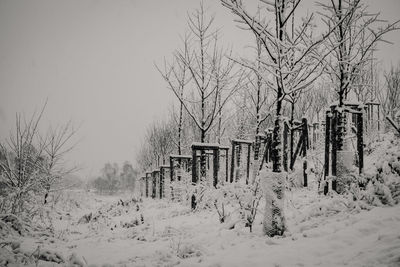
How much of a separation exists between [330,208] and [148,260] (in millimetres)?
3194

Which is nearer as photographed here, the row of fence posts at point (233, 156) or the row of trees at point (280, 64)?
the row of trees at point (280, 64)

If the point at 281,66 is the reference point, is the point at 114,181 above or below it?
below

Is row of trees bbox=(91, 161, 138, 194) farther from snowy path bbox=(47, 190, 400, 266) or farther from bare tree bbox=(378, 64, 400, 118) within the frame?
snowy path bbox=(47, 190, 400, 266)

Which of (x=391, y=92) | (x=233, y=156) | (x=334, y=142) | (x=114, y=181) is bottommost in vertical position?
(x=114, y=181)

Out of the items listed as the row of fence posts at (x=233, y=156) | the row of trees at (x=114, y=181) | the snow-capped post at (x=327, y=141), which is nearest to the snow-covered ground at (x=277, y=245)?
the snow-capped post at (x=327, y=141)

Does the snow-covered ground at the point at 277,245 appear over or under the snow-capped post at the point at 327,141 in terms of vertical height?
→ under

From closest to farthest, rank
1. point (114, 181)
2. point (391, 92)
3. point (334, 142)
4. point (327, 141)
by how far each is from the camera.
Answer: point (334, 142), point (327, 141), point (391, 92), point (114, 181)

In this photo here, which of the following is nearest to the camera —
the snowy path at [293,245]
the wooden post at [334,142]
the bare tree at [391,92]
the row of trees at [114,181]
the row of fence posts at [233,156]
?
the snowy path at [293,245]

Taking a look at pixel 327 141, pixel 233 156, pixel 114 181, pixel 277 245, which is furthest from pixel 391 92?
pixel 114 181

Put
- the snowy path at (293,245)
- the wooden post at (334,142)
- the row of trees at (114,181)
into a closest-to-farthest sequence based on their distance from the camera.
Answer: the snowy path at (293,245)
the wooden post at (334,142)
the row of trees at (114,181)

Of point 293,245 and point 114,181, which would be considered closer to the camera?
point 293,245

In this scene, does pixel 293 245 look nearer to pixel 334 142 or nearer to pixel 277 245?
pixel 277 245

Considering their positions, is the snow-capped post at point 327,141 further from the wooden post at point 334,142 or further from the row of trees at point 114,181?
the row of trees at point 114,181

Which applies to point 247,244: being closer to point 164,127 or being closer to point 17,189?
point 17,189
